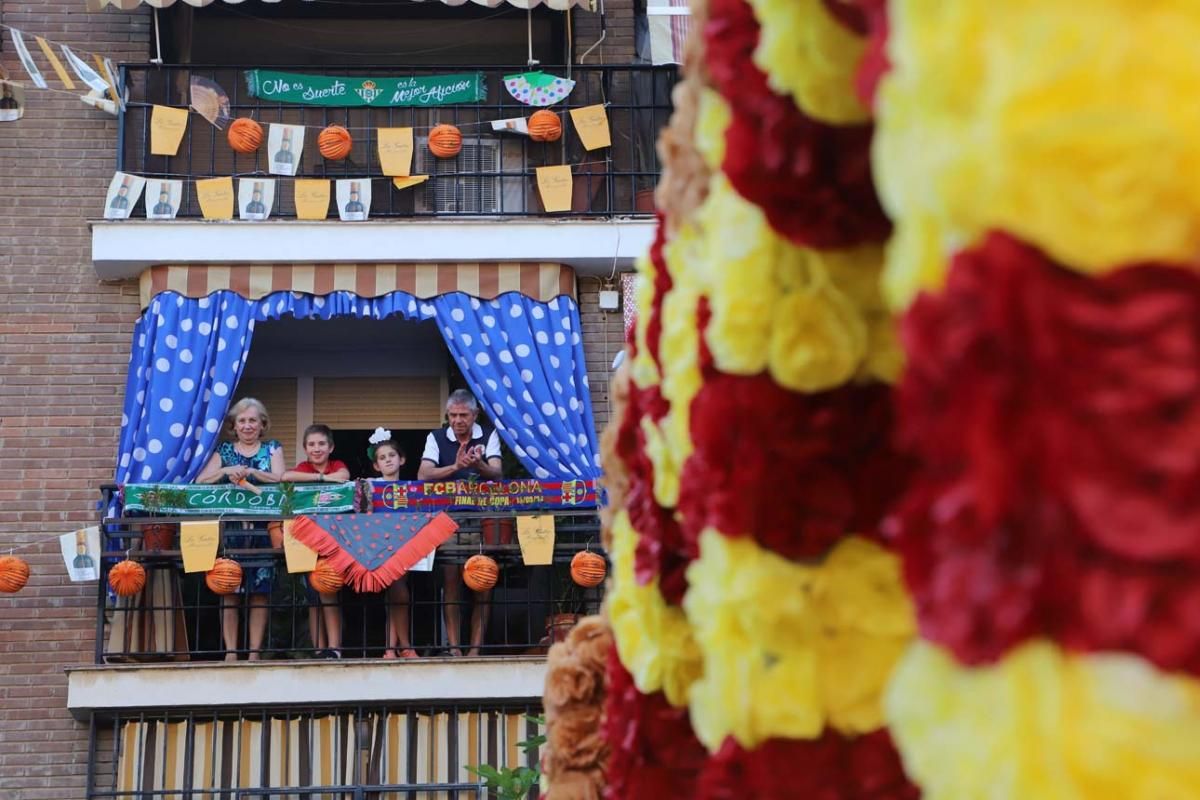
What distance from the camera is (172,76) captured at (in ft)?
40.5

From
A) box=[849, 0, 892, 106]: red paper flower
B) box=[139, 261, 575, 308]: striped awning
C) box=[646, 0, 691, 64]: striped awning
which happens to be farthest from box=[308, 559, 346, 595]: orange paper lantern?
A: box=[849, 0, 892, 106]: red paper flower

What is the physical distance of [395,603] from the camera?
11.0 meters

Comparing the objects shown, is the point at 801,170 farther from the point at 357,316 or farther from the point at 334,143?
the point at 334,143

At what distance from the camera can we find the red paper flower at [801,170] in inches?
58.7

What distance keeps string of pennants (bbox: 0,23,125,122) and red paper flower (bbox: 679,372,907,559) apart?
1121 centimetres

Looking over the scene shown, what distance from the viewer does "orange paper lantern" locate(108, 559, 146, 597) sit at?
10.6 metres

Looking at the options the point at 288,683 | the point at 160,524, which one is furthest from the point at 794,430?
the point at 160,524

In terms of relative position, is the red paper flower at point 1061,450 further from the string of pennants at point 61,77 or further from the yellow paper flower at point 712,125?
the string of pennants at point 61,77

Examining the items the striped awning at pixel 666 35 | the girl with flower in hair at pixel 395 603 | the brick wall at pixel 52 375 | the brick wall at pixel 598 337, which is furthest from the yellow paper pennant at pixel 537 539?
the striped awning at pixel 666 35

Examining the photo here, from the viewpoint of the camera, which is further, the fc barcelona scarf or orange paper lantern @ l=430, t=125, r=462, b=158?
orange paper lantern @ l=430, t=125, r=462, b=158

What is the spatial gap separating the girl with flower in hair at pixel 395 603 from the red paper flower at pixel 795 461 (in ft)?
31.2

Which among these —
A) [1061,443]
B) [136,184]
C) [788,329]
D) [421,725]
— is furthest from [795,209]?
[136,184]

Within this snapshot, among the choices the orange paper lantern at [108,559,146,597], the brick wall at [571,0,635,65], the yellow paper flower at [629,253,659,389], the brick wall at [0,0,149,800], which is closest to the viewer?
the yellow paper flower at [629,253,659,389]

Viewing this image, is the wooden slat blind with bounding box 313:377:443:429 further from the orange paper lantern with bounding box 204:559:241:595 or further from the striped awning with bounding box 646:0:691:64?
the striped awning with bounding box 646:0:691:64
